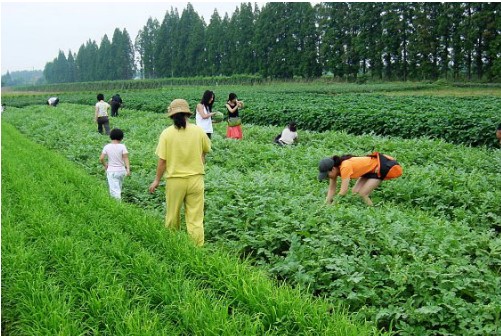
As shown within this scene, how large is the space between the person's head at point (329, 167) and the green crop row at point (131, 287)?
2182mm

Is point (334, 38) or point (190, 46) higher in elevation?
point (190, 46)

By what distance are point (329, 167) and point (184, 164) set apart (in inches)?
84.0

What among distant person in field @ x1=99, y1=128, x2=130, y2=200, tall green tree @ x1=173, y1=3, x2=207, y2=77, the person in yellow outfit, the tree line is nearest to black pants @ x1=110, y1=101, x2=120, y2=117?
distant person in field @ x1=99, y1=128, x2=130, y2=200

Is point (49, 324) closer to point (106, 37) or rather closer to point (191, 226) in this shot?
point (191, 226)

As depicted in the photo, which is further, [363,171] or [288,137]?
[288,137]

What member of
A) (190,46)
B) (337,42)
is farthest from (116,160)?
(190,46)

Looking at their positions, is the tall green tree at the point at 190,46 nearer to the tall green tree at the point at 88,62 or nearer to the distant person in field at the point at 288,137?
the tall green tree at the point at 88,62

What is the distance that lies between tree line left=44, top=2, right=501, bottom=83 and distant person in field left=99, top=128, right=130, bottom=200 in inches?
1586

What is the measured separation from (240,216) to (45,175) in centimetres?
469

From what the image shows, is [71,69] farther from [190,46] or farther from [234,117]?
[234,117]

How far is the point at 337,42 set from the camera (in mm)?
56656

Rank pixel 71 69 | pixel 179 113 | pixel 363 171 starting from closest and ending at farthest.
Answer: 1. pixel 179 113
2. pixel 363 171
3. pixel 71 69

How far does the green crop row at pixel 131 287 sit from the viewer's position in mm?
3275

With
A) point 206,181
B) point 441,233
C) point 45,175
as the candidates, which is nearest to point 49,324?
point 441,233
